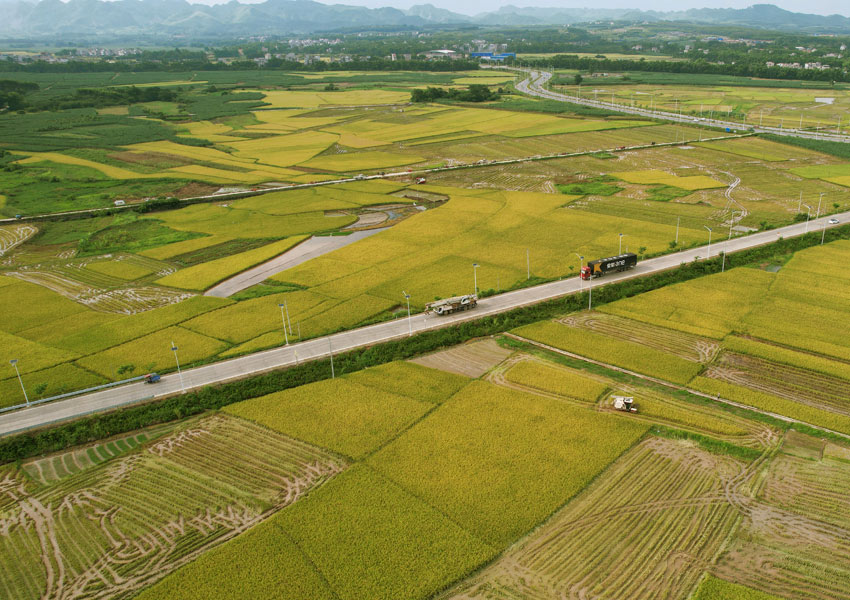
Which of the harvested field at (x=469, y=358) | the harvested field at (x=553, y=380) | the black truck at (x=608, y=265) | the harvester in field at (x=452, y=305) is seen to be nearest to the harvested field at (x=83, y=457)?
the harvested field at (x=469, y=358)

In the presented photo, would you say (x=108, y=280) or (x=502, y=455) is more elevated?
(x=108, y=280)

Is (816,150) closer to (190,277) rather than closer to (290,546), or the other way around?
(190,277)

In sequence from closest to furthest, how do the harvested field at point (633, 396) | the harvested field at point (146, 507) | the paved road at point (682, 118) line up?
the harvested field at point (146, 507) < the harvested field at point (633, 396) < the paved road at point (682, 118)

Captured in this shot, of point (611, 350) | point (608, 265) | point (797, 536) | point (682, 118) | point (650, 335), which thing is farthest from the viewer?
point (682, 118)

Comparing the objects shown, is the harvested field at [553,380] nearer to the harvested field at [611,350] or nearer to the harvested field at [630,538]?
the harvested field at [611,350]

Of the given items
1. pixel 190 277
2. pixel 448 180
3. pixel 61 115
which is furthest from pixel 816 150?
pixel 61 115

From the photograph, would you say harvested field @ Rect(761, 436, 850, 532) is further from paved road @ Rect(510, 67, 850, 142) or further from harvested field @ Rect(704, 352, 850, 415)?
paved road @ Rect(510, 67, 850, 142)

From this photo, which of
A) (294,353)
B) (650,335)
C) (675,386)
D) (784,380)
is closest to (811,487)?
(675,386)

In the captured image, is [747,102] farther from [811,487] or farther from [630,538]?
[630,538]
